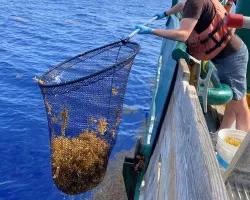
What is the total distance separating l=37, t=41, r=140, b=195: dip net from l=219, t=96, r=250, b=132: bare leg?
1.21m

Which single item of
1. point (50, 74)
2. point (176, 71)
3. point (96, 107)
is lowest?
point (96, 107)

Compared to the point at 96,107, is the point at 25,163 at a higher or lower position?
lower

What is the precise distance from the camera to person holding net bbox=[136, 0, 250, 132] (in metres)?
3.62

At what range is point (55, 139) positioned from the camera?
13.2 ft

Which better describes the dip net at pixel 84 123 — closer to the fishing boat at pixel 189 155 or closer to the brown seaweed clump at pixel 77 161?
the brown seaweed clump at pixel 77 161

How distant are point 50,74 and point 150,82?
27.9 feet

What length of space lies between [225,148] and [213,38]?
3.76 ft

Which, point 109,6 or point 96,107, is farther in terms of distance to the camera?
point 109,6

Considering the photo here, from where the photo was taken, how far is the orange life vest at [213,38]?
3.79 meters

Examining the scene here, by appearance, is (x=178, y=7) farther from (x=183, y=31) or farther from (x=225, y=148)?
(x=225, y=148)

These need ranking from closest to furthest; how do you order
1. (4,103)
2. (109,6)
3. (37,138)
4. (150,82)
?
1. (37,138)
2. (4,103)
3. (150,82)
4. (109,6)

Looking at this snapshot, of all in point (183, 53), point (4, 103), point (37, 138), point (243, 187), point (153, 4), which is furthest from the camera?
point (153, 4)

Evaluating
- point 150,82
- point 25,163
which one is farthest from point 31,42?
point 25,163

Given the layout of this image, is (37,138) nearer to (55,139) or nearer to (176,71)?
(55,139)
